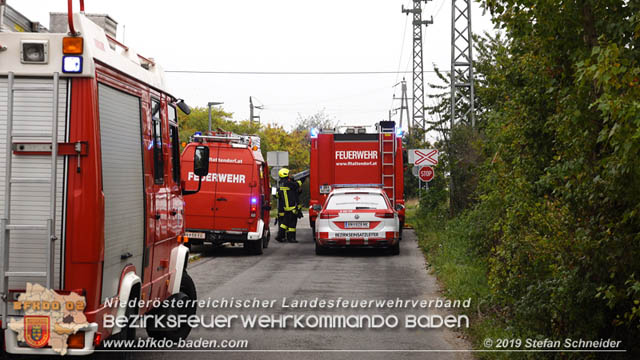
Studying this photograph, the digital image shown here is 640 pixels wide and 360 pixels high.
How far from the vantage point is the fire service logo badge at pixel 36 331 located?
5172 mm

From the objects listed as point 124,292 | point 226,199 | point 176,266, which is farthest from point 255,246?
point 124,292

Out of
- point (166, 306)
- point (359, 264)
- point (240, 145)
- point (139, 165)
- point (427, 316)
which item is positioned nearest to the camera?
point (139, 165)

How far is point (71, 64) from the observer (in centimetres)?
525

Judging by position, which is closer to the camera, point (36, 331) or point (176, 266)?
point (36, 331)

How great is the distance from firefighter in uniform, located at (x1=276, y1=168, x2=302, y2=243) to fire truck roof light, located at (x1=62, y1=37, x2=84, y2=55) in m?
16.2

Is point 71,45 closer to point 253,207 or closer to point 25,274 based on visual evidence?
point 25,274

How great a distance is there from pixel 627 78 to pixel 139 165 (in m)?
3.82

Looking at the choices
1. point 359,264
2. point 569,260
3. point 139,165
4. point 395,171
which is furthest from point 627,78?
point 395,171

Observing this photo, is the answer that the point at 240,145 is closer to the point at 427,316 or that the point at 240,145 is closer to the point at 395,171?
the point at 395,171

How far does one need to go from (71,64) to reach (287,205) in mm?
16337

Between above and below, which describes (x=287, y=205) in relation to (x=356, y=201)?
below

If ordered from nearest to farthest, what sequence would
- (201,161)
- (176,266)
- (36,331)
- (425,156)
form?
1. (36,331)
2. (176,266)
3. (201,161)
4. (425,156)

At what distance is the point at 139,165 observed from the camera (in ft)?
20.8

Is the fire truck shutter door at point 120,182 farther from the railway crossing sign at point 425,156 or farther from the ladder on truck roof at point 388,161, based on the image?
the railway crossing sign at point 425,156
